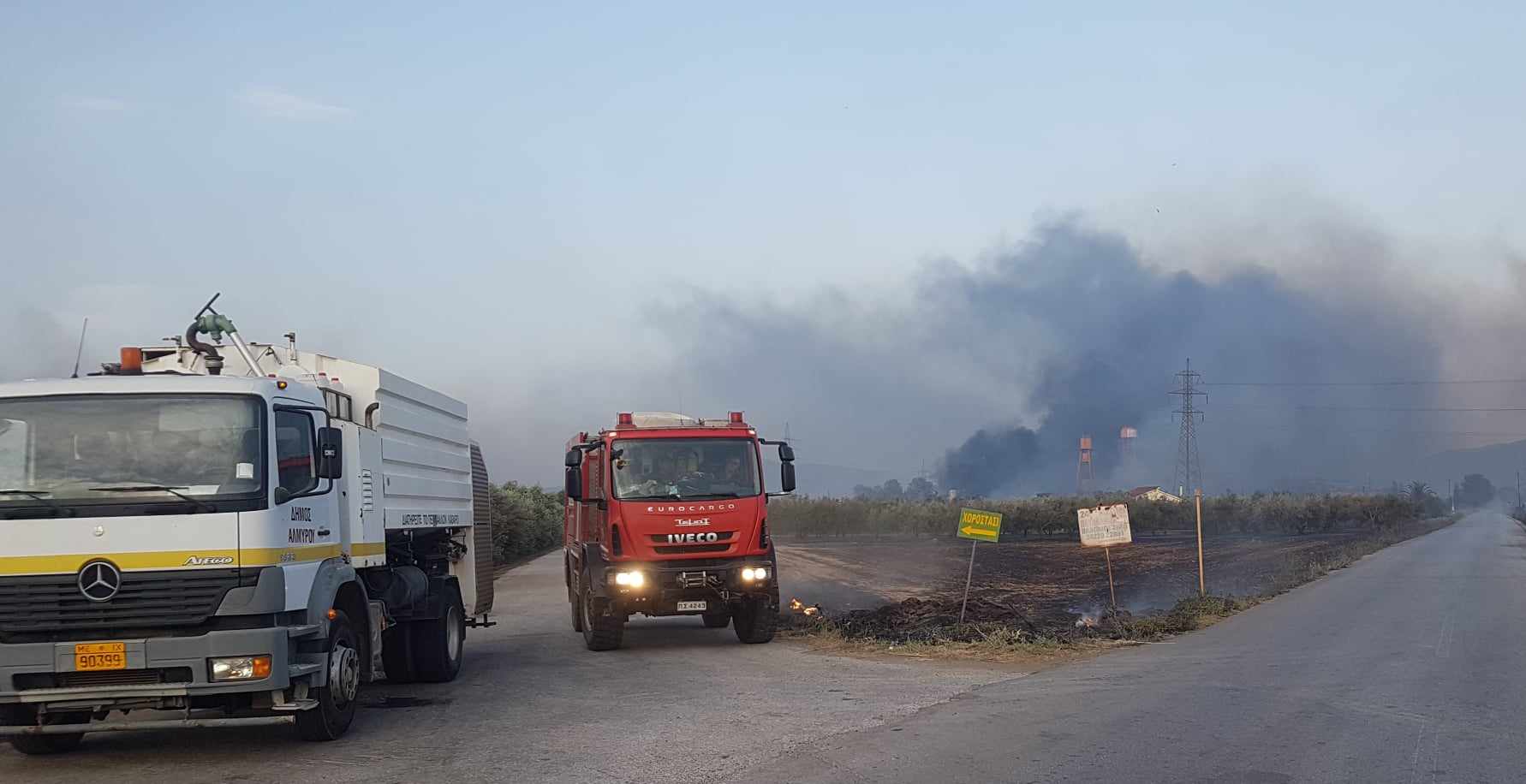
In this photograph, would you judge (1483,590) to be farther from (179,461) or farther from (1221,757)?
(179,461)

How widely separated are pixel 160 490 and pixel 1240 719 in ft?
27.0

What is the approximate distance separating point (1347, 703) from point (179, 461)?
936 centimetres

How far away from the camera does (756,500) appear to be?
16438mm

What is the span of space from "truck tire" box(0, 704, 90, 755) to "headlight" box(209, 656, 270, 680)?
1182 millimetres

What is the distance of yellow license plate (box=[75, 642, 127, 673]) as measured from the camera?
8.66 m

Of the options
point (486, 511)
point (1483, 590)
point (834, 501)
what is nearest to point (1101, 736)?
point (486, 511)

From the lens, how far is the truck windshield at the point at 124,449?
885 centimetres

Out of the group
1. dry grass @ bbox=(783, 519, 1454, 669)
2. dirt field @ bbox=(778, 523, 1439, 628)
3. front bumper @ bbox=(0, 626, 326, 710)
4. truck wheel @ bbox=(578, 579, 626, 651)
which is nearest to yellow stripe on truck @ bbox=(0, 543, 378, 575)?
front bumper @ bbox=(0, 626, 326, 710)

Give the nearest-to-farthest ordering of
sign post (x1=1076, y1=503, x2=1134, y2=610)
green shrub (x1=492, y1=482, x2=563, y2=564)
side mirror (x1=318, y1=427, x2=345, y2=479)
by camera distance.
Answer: side mirror (x1=318, y1=427, x2=345, y2=479) → sign post (x1=1076, y1=503, x2=1134, y2=610) → green shrub (x1=492, y1=482, x2=563, y2=564)

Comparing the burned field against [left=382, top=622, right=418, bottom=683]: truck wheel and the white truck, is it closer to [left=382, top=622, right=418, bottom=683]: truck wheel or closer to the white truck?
[left=382, top=622, right=418, bottom=683]: truck wheel

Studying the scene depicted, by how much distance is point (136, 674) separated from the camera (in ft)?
28.8

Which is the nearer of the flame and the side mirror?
the side mirror

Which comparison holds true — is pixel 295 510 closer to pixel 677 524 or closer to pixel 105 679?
pixel 105 679

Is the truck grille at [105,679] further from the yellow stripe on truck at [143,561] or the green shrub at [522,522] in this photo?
the green shrub at [522,522]
